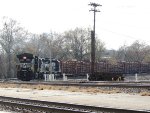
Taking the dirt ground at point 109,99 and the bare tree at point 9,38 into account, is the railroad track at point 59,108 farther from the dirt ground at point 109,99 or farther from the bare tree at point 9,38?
the bare tree at point 9,38

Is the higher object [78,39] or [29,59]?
[78,39]

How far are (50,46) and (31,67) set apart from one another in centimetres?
4545

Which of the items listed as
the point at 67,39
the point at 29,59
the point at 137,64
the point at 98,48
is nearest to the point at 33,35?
the point at 67,39

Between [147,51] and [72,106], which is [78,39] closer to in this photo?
[147,51]

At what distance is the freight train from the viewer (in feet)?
149

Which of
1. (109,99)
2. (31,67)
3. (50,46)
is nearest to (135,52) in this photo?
(50,46)

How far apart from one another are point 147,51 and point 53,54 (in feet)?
136

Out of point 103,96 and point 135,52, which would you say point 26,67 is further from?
point 135,52

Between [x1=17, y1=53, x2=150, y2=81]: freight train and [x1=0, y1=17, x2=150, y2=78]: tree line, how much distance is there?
77.7ft

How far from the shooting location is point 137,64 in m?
75.8

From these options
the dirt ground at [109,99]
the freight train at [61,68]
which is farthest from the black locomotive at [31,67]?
the dirt ground at [109,99]

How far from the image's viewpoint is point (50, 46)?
95438 millimetres

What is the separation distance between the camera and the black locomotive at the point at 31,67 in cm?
4909

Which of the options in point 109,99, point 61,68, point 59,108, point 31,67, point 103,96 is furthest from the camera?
point 61,68
